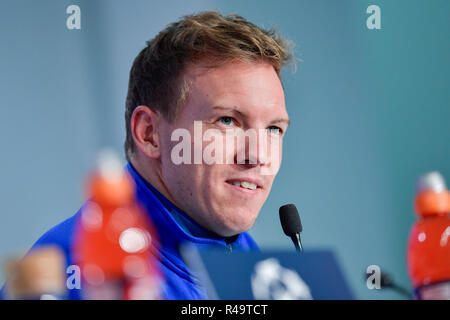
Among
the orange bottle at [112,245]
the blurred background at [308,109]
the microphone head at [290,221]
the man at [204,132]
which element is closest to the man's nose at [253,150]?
the man at [204,132]

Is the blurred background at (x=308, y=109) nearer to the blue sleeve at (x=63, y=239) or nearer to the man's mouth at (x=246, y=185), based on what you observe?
the blue sleeve at (x=63, y=239)

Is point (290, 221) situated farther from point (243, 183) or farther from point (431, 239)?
point (431, 239)

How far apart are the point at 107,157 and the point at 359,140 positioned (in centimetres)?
89

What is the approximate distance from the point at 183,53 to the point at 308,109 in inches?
17.4

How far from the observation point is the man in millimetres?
1231

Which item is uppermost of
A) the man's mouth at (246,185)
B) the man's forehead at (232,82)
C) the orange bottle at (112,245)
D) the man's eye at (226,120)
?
the man's forehead at (232,82)

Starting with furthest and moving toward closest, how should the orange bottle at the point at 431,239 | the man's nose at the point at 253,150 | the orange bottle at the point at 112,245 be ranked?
the man's nose at the point at 253,150
the orange bottle at the point at 431,239
the orange bottle at the point at 112,245

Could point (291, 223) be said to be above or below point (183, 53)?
below

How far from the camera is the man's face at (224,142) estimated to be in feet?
4.06

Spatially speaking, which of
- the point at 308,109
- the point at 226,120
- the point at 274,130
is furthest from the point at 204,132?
the point at 308,109

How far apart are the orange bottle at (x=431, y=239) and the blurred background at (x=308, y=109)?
11.0 inches

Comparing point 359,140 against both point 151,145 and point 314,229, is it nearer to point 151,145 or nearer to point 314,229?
point 314,229

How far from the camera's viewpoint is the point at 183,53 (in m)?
1.30

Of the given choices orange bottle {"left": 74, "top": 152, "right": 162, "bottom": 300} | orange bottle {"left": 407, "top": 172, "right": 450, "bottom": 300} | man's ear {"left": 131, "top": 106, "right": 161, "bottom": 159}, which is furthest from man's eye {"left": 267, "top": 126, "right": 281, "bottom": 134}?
orange bottle {"left": 74, "top": 152, "right": 162, "bottom": 300}
